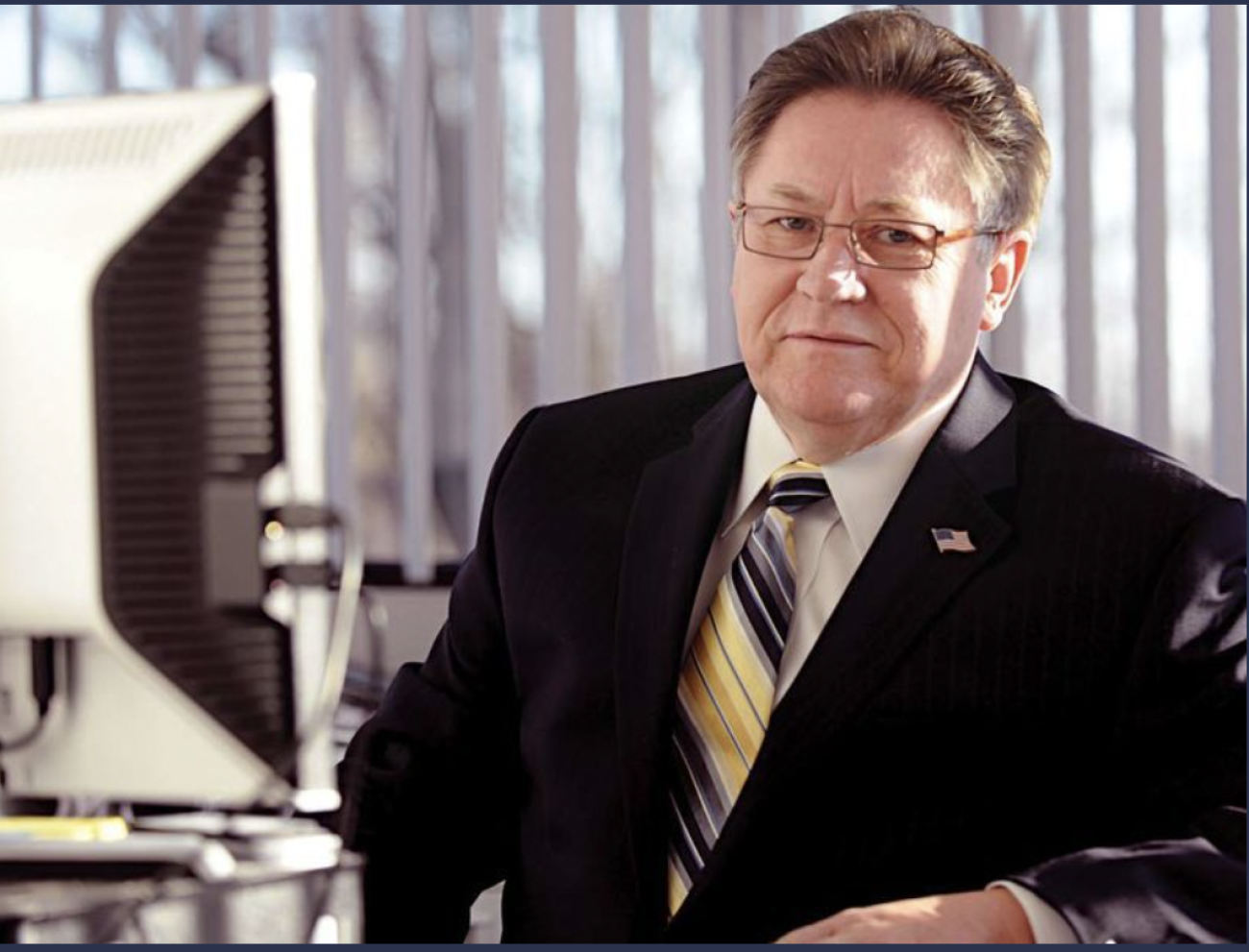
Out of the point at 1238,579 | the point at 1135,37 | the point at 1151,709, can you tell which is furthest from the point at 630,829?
the point at 1135,37

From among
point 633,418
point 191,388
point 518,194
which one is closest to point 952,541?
point 633,418

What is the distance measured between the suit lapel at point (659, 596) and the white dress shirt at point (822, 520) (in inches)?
0.8

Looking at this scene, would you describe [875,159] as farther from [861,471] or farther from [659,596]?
[659,596]

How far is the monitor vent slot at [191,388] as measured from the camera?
1.26 metres

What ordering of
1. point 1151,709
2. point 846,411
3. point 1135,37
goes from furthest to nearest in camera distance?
1. point 1135,37
2. point 846,411
3. point 1151,709

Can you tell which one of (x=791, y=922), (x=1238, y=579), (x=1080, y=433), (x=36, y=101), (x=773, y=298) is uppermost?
(x=36, y=101)

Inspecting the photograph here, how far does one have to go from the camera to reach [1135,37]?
3232 mm

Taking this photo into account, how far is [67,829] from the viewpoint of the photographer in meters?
1.34

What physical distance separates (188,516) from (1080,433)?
2.76 feet

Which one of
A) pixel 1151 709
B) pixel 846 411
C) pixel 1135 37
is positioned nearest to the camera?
pixel 1151 709

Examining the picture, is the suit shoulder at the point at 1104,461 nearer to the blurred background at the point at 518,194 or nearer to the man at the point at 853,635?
the man at the point at 853,635

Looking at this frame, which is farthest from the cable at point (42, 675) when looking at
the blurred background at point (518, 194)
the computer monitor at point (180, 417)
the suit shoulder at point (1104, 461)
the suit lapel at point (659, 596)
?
the blurred background at point (518, 194)

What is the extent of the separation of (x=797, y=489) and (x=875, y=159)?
12.1 inches

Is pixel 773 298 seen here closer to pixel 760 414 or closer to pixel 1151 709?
pixel 760 414
